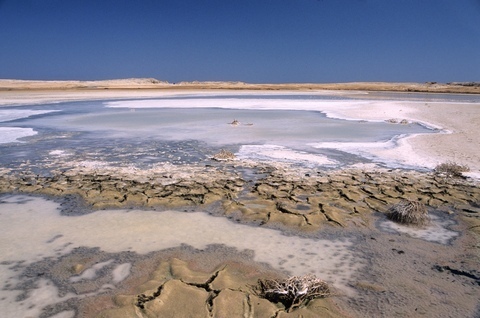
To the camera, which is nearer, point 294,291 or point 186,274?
point 294,291

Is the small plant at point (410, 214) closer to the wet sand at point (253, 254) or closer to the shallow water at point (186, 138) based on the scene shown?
the wet sand at point (253, 254)

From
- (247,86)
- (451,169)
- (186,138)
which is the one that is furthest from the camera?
(247,86)

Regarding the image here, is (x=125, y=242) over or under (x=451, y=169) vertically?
under

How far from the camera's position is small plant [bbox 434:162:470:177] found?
22.0ft

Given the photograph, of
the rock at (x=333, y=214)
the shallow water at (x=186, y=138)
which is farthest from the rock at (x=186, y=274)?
the shallow water at (x=186, y=138)

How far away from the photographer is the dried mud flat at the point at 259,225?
3.09m

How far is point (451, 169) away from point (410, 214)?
8.63ft

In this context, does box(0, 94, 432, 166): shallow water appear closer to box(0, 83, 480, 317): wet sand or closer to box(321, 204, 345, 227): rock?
box(0, 83, 480, 317): wet sand

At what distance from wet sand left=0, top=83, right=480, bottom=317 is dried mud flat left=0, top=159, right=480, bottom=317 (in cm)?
1

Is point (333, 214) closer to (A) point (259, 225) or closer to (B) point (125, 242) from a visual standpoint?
(A) point (259, 225)

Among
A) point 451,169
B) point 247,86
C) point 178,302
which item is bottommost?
point 247,86

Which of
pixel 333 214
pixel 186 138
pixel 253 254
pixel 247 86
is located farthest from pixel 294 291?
pixel 247 86

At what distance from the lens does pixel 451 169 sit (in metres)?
6.77

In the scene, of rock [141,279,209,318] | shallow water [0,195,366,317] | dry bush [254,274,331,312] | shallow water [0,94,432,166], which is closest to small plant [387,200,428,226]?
shallow water [0,195,366,317]
